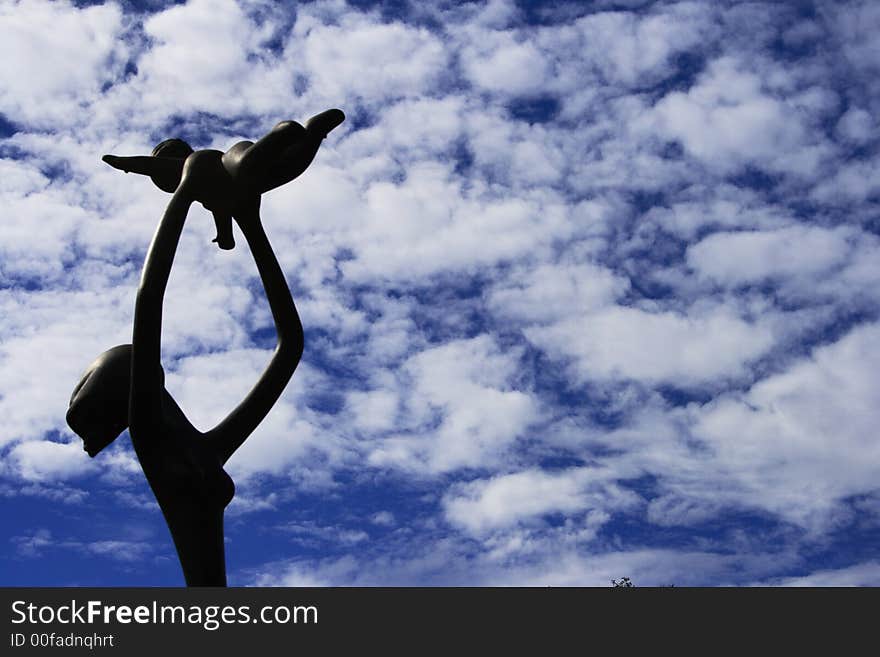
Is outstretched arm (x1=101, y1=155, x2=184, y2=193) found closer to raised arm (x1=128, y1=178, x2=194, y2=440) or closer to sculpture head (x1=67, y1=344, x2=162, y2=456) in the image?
raised arm (x1=128, y1=178, x2=194, y2=440)

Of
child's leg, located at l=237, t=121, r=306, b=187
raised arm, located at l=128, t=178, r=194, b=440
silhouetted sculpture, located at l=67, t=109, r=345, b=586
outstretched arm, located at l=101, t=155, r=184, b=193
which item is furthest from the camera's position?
outstretched arm, located at l=101, t=155, r=184, b=193

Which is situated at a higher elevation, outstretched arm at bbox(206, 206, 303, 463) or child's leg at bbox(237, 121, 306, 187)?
child's leg at bbox(237, 121, 306, 187)

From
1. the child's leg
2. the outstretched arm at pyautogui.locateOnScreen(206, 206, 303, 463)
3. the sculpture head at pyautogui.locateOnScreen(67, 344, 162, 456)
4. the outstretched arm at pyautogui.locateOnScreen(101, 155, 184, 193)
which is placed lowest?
the sculpture head at pyautogui.locateOnScreen(67, 344, 162, 456)

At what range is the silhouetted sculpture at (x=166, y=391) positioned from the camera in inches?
287

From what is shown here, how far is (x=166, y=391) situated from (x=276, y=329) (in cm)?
99

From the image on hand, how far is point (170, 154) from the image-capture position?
26.7 ft

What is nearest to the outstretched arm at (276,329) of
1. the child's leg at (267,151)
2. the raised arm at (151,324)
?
the child's leg at (267,151)

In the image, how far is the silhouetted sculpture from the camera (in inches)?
287

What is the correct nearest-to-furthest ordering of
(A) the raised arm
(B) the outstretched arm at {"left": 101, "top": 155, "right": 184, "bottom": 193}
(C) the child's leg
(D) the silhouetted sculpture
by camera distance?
(A) the raised arm < (D) the silhouetted sculpture < (C) the child's leg < (B) the outstretched arm at {"left": 101, "top": 155, "right": 184, "bottom": 193}

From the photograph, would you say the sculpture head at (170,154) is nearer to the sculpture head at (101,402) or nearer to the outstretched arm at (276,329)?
the outstretched arm at (276,329)

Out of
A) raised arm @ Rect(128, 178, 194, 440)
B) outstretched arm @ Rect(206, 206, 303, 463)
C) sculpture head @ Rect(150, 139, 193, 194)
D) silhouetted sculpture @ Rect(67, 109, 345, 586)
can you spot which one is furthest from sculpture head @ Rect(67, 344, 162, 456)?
sculpture head @ Rect(150, 139, 193, 194)

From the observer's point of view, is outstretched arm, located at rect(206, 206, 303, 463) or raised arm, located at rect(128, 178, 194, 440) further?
outstretched arm, located at rect(206, 206, 303, 463)
